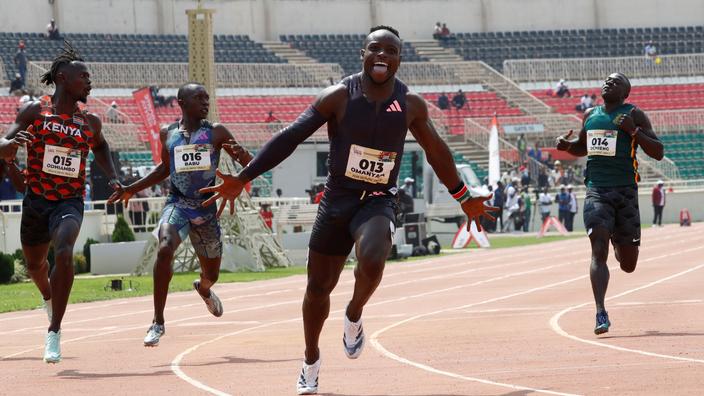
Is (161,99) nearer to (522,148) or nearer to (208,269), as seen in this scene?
(522,148)

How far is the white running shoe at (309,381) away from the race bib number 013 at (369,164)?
1.09 m

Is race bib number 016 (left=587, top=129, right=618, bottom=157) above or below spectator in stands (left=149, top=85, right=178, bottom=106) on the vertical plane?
below

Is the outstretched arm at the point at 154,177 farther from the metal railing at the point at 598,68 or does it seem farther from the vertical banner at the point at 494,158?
the metal railing at the point at 598,68

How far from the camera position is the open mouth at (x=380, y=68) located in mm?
7764

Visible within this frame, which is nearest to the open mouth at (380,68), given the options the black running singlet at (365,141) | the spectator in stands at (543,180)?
the black running singlet at (365,141)

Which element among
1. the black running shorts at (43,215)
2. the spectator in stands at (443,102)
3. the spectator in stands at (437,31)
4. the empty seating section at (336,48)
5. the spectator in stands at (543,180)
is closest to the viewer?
the black running shorts at (43,215)

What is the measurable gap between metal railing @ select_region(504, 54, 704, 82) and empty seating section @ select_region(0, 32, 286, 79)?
448 inches

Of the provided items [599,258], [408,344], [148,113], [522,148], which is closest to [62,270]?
[408,344]

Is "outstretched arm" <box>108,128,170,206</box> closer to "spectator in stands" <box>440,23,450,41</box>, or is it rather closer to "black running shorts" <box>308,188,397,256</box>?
"black running shorts" <box>308,188,397,256</box>

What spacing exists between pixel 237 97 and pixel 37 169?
159ft

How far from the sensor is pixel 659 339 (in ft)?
35.0

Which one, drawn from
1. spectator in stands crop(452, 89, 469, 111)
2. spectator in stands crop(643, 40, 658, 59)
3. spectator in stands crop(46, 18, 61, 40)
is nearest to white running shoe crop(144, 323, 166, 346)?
spectator in stands crop(452, 89, 469, 111)

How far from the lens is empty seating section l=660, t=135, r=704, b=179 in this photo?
57.2 m

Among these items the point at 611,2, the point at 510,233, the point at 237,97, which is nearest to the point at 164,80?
the point at 237,97
